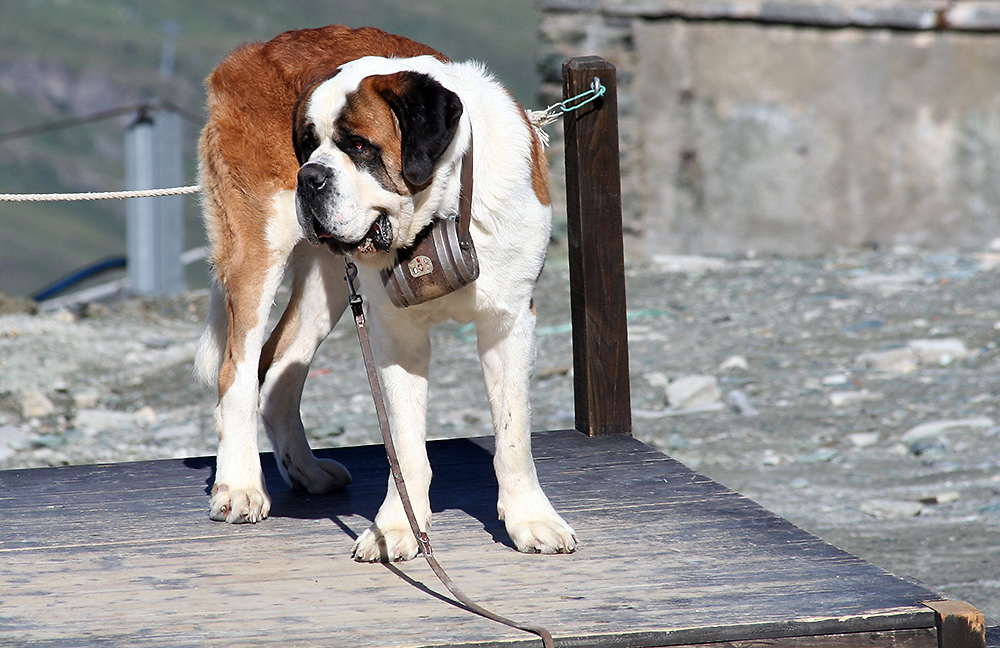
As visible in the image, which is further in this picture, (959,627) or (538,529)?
(538,529)

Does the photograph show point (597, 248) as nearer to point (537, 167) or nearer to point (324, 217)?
point (537, 167)

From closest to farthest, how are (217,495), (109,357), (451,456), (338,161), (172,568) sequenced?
(338,161)
(172,568)
(217,495)
(451,456)
(109,357)

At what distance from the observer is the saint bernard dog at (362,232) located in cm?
289

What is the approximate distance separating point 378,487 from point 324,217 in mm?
1398

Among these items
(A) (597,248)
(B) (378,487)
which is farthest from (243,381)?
(A) (597,248)

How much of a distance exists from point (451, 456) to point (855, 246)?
7.40 m

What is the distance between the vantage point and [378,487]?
3.97 metres

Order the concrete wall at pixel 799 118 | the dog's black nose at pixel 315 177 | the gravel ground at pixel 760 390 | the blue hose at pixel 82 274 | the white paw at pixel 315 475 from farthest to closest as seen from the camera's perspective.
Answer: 1. the blue hose at pixel 82 274
2. the concrete wall at pixel 799 118
3. the gravel ground at pixel 760 390
4. the white paw at pixel 315 475
5. the dog's black nose at pixel 315 177

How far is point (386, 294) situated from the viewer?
3172 mm

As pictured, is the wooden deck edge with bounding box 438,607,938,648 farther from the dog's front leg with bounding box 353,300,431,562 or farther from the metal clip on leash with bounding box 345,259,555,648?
the dog's front leg with bounding box 353,300,431,562

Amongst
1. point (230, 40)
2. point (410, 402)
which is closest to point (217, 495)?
point (410, 402)

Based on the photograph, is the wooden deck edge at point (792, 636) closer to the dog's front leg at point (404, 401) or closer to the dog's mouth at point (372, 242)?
the dog's front leg at point (404, 401)

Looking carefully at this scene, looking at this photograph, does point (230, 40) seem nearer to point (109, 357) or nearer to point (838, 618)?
point (109, 357)

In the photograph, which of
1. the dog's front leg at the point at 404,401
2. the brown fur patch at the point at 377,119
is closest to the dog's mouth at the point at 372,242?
the brown fur patch at the point at 377,119
